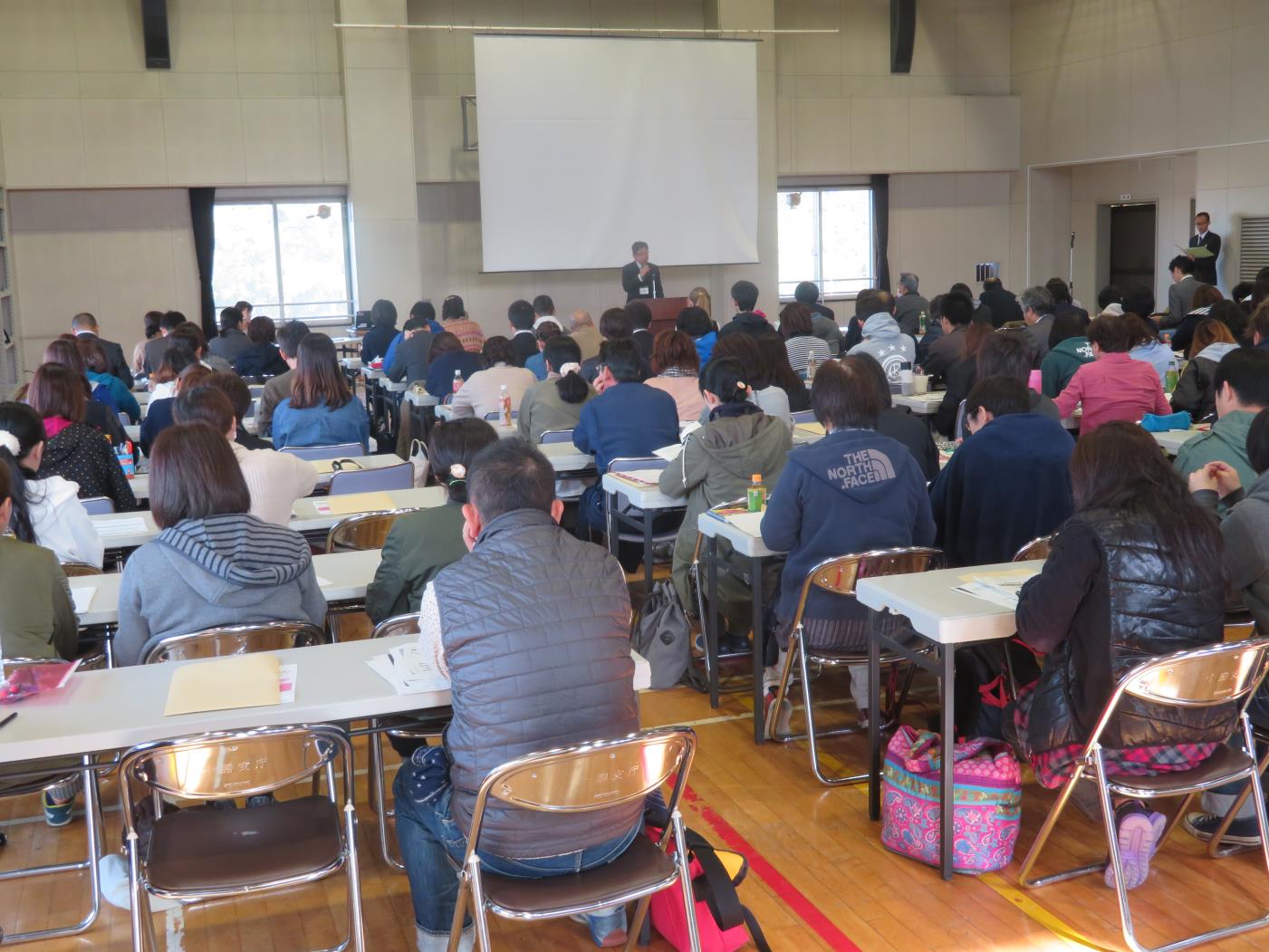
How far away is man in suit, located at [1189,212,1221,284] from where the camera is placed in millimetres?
11914

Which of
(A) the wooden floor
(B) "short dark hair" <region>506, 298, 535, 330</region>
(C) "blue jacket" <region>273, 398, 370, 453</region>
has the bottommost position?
(A) the wooden floor

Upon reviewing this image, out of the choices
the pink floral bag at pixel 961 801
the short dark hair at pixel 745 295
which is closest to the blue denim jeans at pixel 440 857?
the pink floral bag at pixel 961 801

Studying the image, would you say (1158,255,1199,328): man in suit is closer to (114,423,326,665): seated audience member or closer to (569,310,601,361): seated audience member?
(569,310,601,361): seated audience member

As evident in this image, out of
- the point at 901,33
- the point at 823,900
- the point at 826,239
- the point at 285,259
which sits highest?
the point at 901,33

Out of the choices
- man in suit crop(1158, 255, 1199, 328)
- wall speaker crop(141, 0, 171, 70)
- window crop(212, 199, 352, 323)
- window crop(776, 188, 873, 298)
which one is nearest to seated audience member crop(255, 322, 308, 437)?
window crop(212, 199, 352, 323)

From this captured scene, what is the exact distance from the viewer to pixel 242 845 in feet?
8.38

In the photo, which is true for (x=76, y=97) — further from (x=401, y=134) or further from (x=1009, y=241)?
(x=1009, y=241)

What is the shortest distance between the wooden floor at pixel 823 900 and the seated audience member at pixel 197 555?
0.73m

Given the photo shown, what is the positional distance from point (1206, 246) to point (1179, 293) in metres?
1.51

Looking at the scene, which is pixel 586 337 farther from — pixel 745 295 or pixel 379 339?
pixel 379 339

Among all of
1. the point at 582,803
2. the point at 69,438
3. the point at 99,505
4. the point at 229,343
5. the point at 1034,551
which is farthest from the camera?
the point at 229,343

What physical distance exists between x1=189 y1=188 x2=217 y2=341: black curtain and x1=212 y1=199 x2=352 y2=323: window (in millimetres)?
138

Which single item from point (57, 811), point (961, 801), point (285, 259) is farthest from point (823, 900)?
point (285, 259)

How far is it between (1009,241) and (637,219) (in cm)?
494
